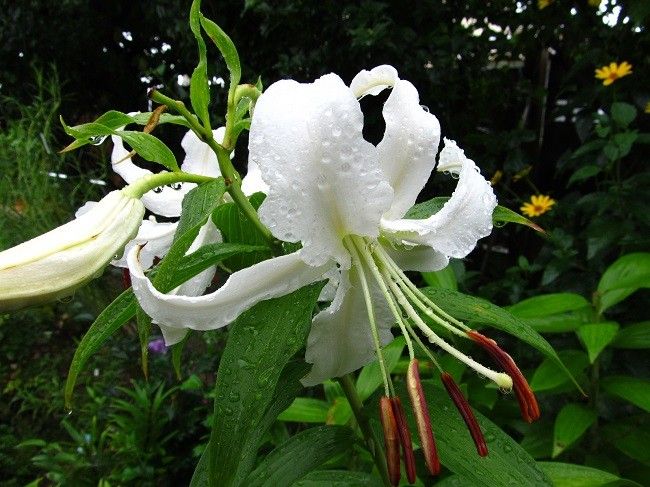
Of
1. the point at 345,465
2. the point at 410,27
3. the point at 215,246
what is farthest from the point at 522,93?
the point at 215,246

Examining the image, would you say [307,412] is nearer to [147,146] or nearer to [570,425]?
[570,425]

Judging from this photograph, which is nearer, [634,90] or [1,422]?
[634,90]

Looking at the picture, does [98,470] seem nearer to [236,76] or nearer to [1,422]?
[1,422]

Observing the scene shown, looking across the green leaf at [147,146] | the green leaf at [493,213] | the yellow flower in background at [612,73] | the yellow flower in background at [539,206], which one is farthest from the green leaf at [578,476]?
the yellow flower in background at [612,73]

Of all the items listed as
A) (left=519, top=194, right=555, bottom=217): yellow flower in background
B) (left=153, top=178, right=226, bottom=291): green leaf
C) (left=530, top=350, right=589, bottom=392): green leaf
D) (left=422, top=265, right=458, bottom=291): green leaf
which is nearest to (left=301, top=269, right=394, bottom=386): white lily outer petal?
(left=153, top=178, right=226, bottom=291): green leaf

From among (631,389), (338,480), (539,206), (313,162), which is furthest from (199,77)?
(539,206)
